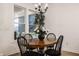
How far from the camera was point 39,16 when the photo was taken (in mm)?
1660

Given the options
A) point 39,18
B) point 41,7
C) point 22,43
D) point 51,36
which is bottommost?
point 22,43

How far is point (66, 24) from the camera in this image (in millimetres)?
1683

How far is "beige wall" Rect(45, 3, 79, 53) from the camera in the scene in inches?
64.5

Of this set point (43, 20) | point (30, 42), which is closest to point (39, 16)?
point (43, 20)

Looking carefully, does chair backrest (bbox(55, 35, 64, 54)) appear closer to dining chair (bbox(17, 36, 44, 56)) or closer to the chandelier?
dining chair (bbox(17, 36, 44, 56))

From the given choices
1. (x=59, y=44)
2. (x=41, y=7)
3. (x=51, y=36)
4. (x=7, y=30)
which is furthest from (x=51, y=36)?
(x=7, y=30)

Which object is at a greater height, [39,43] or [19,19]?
[19,19]

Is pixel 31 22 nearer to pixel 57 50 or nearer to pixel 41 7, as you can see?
pixel 41 7

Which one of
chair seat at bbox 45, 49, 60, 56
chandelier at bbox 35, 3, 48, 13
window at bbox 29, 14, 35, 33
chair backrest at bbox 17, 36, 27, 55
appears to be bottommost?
chair seat at bbox 45, 49, 60, 56

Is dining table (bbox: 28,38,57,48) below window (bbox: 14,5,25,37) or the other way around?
below

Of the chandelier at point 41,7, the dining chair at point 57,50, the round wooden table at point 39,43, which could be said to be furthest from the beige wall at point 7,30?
the dining chair at point 57,50

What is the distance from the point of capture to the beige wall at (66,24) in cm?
164

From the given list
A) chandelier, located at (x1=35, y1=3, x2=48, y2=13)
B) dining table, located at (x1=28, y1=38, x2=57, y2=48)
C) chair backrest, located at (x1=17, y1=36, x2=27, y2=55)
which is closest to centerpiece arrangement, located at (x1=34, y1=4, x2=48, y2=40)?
chandelier, located at (x1=35, y1=3, x2=48, y2=13)

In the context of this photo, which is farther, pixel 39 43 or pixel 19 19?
pixel 39 43
